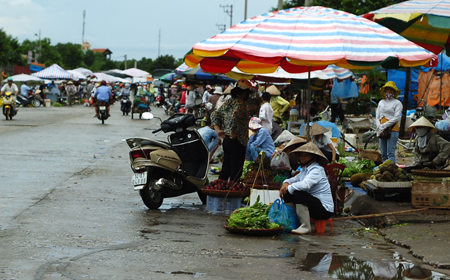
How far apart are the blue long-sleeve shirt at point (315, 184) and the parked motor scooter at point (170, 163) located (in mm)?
2163

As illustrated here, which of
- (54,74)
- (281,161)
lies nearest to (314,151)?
(281,161)

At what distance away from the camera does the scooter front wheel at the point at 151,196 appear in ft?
29.2

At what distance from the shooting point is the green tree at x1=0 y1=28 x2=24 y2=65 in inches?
2522

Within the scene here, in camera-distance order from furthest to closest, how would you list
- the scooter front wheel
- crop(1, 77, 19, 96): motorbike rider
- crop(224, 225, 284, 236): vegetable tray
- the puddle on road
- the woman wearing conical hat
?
crop(1, 77, 19, 96): motorbike rider, the woman wearing conical hat, the scooter front wheel, crop(224, 225, 284, 236): vegetable tray, the puddle on road

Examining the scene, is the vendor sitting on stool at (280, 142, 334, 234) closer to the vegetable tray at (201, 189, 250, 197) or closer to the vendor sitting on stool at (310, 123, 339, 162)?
the vegetable tray at (201, 189, 250, 197)

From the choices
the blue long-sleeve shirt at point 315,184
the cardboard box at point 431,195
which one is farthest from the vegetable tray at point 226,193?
the cardboard box at point 431,195

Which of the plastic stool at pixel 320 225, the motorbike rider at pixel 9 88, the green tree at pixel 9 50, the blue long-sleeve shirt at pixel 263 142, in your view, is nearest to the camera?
the plastic stool at pixel 320 225

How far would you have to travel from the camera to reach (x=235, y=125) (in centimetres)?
970

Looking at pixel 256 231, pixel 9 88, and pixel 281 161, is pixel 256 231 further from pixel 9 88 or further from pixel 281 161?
pixel 9 88

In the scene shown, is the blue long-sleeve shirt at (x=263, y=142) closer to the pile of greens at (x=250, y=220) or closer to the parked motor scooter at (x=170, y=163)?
the parked motor scooter at (x=170, y=163)

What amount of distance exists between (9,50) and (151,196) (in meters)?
61.8

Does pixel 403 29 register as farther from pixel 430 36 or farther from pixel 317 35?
pixel 317 35

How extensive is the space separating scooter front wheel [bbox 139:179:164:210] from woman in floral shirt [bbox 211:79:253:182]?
1.37 m

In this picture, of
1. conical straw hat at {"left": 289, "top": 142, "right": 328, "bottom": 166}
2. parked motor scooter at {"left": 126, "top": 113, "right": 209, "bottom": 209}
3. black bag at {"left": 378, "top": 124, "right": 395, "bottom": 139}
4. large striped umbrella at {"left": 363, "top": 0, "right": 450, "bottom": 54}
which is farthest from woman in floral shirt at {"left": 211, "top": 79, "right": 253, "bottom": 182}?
black bag at {"left": 378, "top": 124, "right": 395, "bottom": 139}
